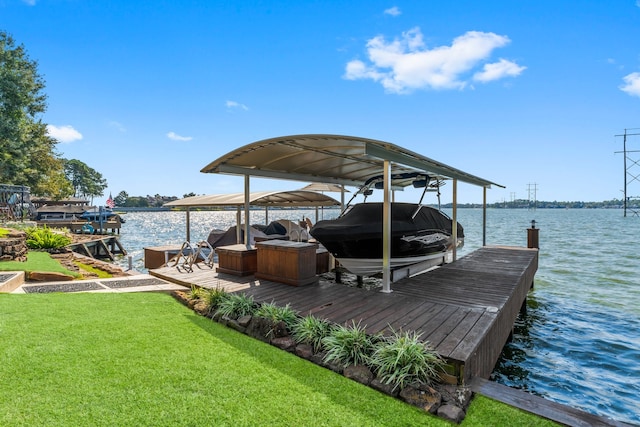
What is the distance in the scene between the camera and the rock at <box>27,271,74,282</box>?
725 centimetres

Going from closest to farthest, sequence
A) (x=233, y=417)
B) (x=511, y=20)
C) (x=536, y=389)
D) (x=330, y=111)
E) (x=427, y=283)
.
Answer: (x=233, y=417)
(x=536, y=389)
(x=427, y=283)
(x=511, y=20)
(x=330, y=111)

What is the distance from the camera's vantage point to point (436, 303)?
4922mm

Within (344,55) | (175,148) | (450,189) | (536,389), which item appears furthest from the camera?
(175,148)

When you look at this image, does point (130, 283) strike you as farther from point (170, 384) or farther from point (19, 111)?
point (19, 111)

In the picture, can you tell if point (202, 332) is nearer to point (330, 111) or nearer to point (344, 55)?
point (344, 55)

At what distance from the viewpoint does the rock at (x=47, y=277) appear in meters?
7.25

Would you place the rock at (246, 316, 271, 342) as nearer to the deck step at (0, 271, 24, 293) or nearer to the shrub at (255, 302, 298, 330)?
the shrub at (255, 302, 298, 330)

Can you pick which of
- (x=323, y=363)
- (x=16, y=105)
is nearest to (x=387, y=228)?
(x=323, y=363)

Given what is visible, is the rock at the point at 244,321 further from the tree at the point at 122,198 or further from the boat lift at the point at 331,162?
the tree at the point at 122,198

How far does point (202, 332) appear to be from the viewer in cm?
421

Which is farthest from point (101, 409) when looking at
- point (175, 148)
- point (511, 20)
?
point (175, 148)

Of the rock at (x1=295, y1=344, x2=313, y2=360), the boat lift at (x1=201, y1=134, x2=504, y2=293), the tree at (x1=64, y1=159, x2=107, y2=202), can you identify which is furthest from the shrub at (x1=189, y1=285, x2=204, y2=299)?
the tree at (x1=64, y1=159, x2=107, y2=202)

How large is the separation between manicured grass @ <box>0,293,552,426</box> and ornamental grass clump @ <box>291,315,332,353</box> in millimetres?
280

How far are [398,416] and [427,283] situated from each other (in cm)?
398
